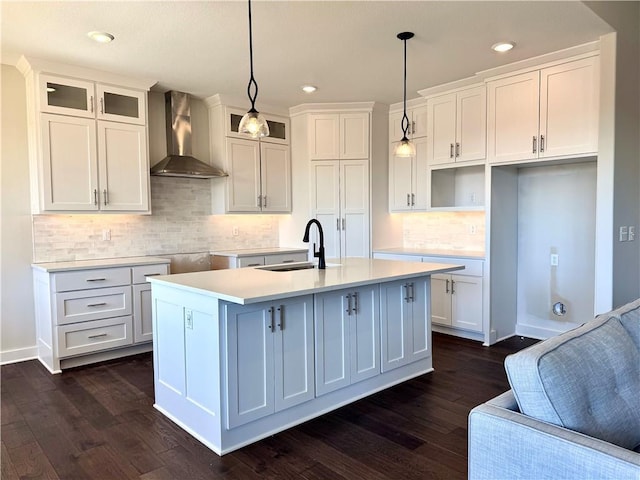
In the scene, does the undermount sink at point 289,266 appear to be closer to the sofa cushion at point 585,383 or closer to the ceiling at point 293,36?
the ceiling at point 293,36

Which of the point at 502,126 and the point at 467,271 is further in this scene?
the point at 467,271

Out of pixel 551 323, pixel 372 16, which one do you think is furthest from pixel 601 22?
pixel 551 323

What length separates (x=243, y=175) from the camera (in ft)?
16.9

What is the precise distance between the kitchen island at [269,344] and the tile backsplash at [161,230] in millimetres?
1916

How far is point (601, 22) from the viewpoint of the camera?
315 cm

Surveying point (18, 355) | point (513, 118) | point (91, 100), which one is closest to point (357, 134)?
point (513, 118)

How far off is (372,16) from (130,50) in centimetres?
194

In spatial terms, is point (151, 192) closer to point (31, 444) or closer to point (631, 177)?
point (31, 444)

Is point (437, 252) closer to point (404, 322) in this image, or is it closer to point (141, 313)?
point (404, 322)

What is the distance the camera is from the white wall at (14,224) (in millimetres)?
3879

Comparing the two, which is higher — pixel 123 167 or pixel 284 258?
pixel 123 167

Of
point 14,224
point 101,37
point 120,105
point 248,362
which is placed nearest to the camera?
point 248,362

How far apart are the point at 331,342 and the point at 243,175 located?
2.86 meters

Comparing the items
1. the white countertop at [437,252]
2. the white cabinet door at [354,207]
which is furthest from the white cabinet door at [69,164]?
the white countertop at [437,252]
